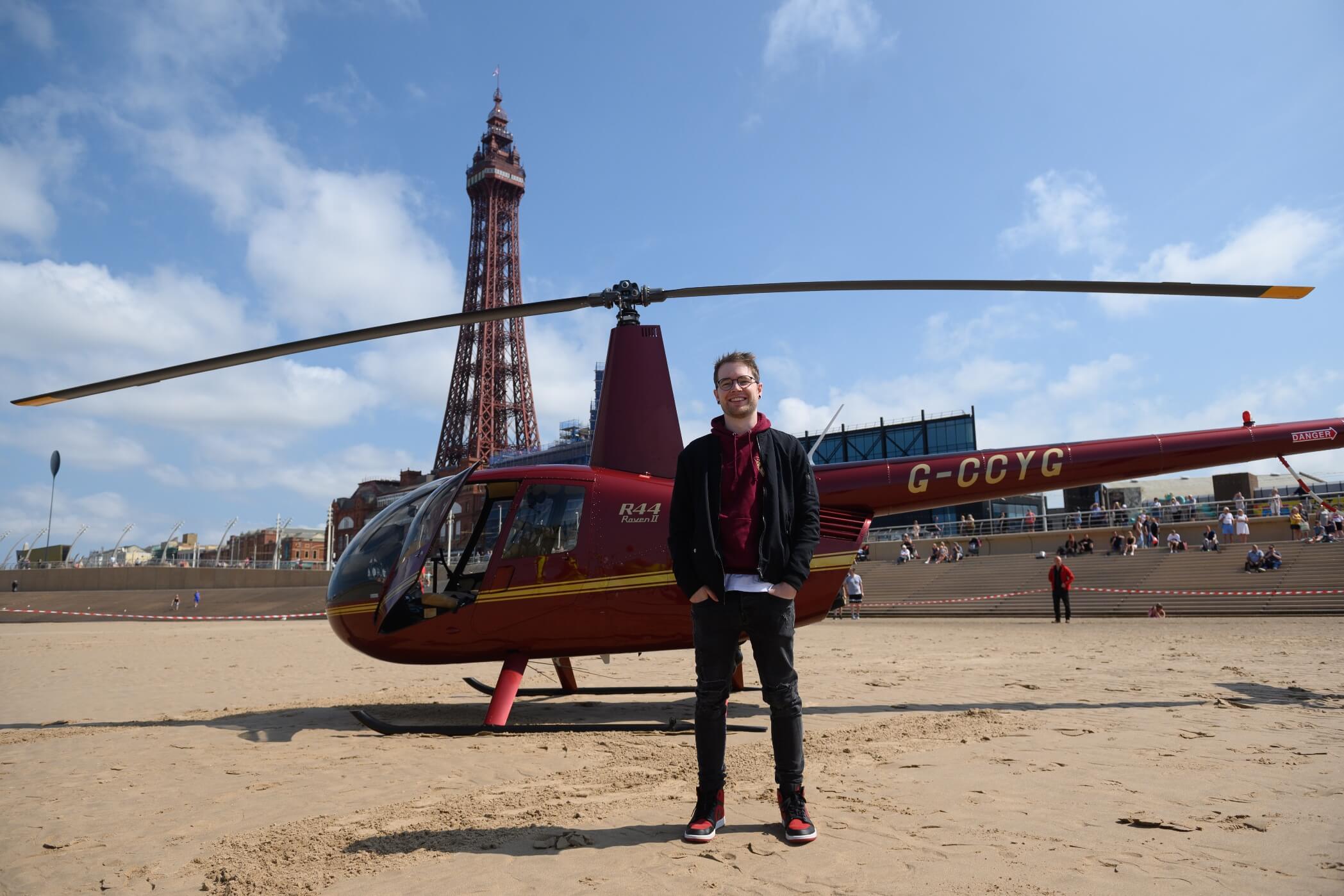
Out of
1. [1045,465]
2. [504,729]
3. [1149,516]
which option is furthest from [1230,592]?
[504,729]

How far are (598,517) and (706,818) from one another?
326 cm

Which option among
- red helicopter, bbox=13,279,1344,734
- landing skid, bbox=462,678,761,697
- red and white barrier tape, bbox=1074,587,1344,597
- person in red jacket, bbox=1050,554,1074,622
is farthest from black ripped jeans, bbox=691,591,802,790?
red and white barrier tape, bbox=1074,587,1344,597

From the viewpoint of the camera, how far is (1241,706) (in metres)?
6.02

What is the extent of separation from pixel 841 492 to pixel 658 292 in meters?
2.22

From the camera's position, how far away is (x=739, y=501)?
10.8 ft

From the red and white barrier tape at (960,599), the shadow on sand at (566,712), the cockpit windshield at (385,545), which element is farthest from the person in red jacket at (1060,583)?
the cockpit windshield at (385,545)

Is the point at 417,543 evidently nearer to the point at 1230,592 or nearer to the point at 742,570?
the point at 742,570

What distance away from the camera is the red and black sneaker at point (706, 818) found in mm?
3135

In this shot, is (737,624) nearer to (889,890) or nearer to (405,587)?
(889,890)

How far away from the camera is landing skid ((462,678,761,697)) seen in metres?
7.37

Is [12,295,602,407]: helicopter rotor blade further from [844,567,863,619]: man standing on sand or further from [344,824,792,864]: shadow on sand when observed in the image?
[844,567,863,619]: man standing on sand

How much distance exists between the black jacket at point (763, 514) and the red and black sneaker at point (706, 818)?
82 centimetres

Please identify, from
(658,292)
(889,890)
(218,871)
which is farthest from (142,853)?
(658,292)

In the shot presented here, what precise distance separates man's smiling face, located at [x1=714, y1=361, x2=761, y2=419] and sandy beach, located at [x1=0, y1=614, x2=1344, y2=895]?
171 cm
